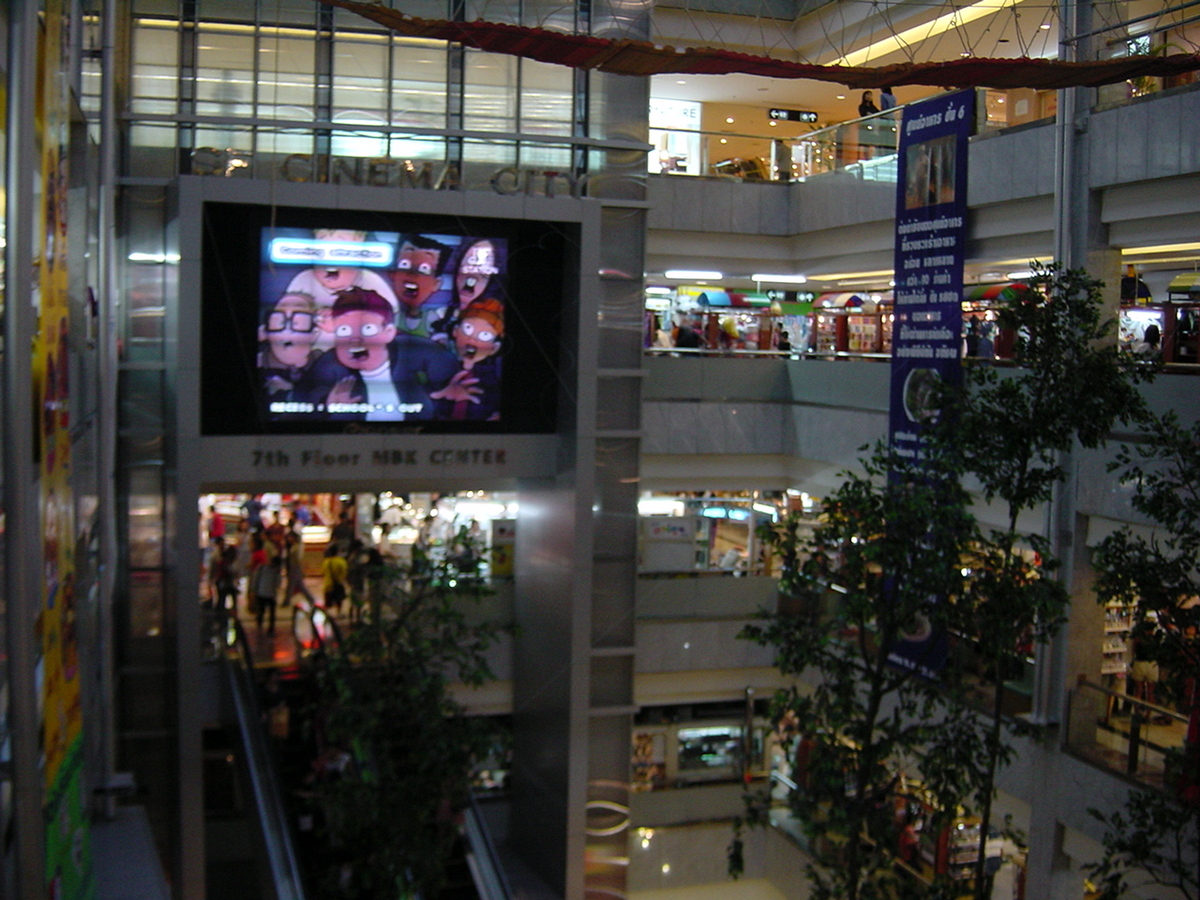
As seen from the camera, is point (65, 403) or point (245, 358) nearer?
point (65, 403)

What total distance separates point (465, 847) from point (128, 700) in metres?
4.35

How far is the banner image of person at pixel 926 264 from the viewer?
1344 cm

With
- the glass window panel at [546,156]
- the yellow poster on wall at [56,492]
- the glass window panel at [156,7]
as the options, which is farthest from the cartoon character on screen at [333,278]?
the yellow poster on wall at [56,492]

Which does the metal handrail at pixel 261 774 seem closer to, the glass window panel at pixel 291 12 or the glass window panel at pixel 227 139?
the glass window panel at pixel 227 139

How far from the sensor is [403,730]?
11930mm

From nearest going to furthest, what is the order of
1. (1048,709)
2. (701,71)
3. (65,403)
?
(701,71), (65,403), (1048,709)

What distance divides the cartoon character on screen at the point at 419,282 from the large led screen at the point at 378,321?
2cm

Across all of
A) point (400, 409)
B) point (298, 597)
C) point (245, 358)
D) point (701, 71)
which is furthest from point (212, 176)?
point (701, 71)

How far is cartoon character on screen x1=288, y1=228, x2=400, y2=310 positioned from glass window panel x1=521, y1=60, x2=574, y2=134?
2683 millimetres

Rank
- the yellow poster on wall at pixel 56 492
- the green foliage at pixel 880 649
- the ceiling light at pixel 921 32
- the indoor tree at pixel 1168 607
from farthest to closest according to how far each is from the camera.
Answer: the ceiling light at pixel 921 32
the green foliage at pixel 880 649
the indoor tree at pixel 1168 607
the yellow poster on wall at pixel 56 492

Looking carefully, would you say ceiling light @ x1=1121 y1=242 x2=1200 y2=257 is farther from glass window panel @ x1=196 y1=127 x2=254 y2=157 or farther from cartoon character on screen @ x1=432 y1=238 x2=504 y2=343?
glass window panel @ x1=196 y1=127 x2=254 y2=157

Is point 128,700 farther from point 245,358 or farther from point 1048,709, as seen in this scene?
point 1048,709

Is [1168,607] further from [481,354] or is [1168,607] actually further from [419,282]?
[419,282]

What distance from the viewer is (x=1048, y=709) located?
1257 cm
